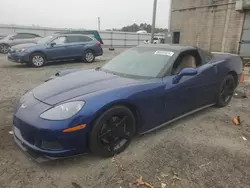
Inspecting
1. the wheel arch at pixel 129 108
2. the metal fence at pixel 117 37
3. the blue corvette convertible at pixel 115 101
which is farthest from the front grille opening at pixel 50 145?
the metal fence at pixel 117 37

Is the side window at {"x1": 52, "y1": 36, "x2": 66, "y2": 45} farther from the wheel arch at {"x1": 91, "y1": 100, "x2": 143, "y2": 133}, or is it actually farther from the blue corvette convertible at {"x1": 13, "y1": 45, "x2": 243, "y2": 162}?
the wheel arch at {"x1": 91, "y1": 100, "x2": 143, "y2": 133}

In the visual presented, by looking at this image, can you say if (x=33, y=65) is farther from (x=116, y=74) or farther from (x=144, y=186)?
(x=144, y=186)

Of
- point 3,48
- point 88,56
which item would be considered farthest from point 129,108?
point 3,48

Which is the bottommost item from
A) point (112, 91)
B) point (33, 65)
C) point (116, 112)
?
point (33, 65)

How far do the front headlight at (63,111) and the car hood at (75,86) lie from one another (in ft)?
0.41

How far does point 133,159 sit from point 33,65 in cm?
828

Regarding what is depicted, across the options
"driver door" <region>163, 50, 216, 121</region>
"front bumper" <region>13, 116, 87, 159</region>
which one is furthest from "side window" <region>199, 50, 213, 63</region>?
"front bumper" <region>13, 116, 87, 159</region>

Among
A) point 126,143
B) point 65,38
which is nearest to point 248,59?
point 65,38

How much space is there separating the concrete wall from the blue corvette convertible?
8.47m

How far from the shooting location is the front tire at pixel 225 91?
4.42 m

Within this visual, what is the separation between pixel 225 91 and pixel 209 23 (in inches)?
371

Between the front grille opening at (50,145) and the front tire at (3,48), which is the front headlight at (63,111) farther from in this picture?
the front tire at (3,48)

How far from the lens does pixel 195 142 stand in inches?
126

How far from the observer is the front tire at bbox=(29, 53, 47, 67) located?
9578 millimetres
